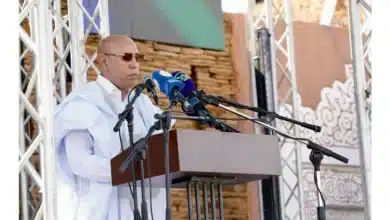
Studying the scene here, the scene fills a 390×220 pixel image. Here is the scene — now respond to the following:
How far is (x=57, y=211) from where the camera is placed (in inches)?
158

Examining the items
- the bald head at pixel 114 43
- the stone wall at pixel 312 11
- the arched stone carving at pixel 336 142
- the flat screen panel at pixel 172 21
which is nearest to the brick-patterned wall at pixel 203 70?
the flat screen panel at pixel 172 21

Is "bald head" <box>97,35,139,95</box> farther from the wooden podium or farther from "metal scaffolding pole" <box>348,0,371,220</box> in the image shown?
"metal scaffolding pole" <box>348,0,371,220</box>

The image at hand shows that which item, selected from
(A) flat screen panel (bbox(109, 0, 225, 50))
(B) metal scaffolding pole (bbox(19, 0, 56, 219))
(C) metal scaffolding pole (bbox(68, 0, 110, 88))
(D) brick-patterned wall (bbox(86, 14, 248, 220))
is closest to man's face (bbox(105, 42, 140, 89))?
(B) metal scaffolding pole (bbox(19, 0, 56, 219))

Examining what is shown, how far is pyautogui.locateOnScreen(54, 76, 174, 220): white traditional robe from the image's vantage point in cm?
397

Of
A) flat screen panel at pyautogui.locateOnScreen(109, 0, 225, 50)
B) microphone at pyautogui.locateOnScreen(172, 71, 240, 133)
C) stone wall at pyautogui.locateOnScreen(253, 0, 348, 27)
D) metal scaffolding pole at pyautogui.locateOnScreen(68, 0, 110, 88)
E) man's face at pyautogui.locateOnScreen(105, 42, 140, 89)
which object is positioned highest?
stone wall at pyautogui.locateOnScreen(253, 0, 348, 27)

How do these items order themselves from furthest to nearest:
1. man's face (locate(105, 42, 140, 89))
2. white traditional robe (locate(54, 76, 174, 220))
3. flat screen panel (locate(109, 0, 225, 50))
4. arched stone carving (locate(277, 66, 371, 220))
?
arched stone carving (locate(277, 66, 371, 220))
flat screen panel (locate(109, 0, 225, 50))
man's face (locate(105, 42, 140, 89))
white traditional robe (locate(54, 76, 174, 220))

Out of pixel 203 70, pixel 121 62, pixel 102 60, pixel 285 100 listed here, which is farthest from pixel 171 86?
pixel 203 70

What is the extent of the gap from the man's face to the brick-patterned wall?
3418 mm

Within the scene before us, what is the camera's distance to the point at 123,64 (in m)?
4.14

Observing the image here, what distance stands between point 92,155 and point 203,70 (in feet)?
14.2

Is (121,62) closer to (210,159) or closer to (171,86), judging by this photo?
(171,86)

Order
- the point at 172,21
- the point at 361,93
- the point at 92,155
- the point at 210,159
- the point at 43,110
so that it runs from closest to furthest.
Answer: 1. the point at 210,159
2. the point at 92,155
3. the point at 43,110
4. the point at 361,93
5. the point at 172,21

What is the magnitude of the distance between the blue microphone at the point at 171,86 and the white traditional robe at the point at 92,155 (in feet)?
1.91
